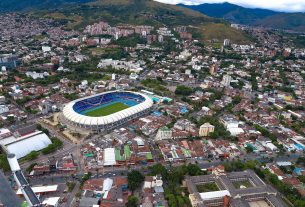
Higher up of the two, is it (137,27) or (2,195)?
(137,27)

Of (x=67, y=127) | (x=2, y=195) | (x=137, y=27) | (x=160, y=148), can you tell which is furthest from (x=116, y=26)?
(x=2, y=195)

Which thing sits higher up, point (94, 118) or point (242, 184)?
point (94, 118)

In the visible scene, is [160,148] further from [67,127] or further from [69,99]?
[69,99]

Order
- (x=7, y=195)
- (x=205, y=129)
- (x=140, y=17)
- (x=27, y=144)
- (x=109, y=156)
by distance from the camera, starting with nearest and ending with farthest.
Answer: (x=7, y=195) < (x=109, y=156) < (x=27, y=144) < (x=205, y=129) < (x=140, y=17)

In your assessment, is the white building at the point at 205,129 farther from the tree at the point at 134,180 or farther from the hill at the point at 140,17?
the hill at the point at 140,17

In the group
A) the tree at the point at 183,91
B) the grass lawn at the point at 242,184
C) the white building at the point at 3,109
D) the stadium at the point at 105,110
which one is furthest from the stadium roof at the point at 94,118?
the grass lawn at the point at 242,184

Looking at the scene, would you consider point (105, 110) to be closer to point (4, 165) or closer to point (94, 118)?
point (94, 118)

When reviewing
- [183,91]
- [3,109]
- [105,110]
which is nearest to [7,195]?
[3,109]
